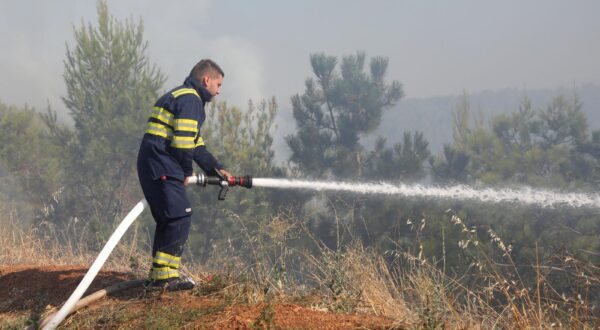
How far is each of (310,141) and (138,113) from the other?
8.69 metres

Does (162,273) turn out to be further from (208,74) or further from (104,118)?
(104,118)

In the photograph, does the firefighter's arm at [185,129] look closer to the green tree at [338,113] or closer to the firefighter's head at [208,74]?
the firefighter's head at [208,74]

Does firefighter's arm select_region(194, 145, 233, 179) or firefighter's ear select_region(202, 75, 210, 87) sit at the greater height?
firefighter's ear select_region(202, 75, 210, 87)

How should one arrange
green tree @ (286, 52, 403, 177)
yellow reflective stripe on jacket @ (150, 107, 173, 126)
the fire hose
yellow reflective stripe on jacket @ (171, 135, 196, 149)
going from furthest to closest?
green tree @ (286, 52, 403, 177) → yellow reflective stripe on jacket @ (150, 107, 173, 126) → yellow reflective stripe on jacket @ (171, 135, 196, 149) → the fire hose

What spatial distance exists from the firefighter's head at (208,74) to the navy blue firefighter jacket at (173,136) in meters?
0.14

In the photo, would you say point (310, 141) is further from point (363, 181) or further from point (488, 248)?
point (488, 248)

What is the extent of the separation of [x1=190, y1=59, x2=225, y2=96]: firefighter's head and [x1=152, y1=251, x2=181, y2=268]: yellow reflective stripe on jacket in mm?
1216

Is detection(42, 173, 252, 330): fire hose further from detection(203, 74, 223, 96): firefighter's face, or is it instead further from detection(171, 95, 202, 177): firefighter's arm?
detection(203, 74, 223, 96): firefighter's face

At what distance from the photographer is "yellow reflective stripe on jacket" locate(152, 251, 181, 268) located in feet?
14.0

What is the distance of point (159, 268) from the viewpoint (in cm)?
427

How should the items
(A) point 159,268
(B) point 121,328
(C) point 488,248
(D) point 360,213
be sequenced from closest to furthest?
(B) point 121,328 < (A) point 159,268 < (C) point 488,248 < (D) point 360,213

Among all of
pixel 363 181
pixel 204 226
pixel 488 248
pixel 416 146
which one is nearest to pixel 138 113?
pixel 204 226

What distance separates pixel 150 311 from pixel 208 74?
70.4 inches

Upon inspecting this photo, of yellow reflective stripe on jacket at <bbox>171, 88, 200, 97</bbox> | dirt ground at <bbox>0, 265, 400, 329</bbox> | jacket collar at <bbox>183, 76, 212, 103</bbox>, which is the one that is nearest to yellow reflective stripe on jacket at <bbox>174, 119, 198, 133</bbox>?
yellow reflective stripe on jacket at <bbox>171, 88, 200, 97</bbox>
